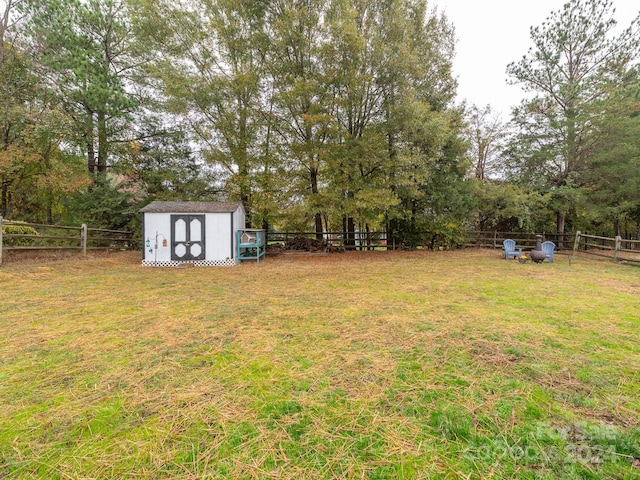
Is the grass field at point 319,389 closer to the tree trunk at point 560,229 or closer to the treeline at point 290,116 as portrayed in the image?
the treeline at point 290,116

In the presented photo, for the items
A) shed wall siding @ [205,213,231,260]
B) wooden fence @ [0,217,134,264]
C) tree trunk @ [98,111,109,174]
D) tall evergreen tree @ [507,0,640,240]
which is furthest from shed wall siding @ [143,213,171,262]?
tall evergreen tree @ [507,0,640,240]

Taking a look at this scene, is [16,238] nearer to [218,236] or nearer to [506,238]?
[218,236]

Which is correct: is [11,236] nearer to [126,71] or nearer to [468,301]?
[126,71]

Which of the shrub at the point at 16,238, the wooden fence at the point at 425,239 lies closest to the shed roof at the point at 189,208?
the shrub at the point at 16,238

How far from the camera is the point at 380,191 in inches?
420

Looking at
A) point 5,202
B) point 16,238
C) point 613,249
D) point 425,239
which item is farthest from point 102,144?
point 613,249

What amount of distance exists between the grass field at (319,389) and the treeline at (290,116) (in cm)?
765

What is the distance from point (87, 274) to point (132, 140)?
974 centimetres

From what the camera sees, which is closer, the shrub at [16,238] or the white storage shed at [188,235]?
the shrub at [16,238]

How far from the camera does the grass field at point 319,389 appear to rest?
1422 millimetres

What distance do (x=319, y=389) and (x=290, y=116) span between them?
11732mm

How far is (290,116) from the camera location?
38.5 feet

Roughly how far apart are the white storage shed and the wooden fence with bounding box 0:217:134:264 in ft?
10.7

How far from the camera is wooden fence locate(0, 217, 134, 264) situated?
8680 millimetres
